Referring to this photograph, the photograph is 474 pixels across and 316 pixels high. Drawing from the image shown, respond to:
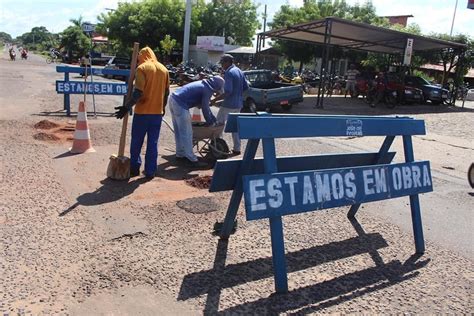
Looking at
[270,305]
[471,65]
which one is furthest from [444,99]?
[270,305]

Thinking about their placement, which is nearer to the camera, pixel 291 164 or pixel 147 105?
pixel 291 164

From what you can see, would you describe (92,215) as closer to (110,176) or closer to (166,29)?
(110,176)

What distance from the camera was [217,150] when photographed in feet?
25.3

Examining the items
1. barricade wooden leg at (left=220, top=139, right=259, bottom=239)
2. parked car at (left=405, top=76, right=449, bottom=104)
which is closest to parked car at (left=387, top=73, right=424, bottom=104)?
parked car at (left=405, top=76, right=449, bottom=104)

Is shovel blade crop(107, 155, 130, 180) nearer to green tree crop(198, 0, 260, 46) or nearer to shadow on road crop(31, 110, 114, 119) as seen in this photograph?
shadow on road crop(31, 110, 114, 119)

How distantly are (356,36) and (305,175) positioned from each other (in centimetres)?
2146

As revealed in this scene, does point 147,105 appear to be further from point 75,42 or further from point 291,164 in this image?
point 75,42

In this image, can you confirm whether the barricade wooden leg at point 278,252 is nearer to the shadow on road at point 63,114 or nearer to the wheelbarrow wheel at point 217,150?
the wheelbarrow wheel at point 217,150

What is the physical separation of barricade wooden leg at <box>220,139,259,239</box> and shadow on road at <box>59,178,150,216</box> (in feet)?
5.58

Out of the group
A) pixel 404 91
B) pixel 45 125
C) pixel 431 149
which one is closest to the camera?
pixel 45 125

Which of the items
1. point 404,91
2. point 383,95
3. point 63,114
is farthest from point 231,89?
point 404,91

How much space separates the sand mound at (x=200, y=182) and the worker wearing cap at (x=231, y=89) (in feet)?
5.25

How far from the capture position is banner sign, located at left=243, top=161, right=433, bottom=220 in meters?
3.41

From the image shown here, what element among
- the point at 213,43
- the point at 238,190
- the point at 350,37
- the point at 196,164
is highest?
the point at 213,43
